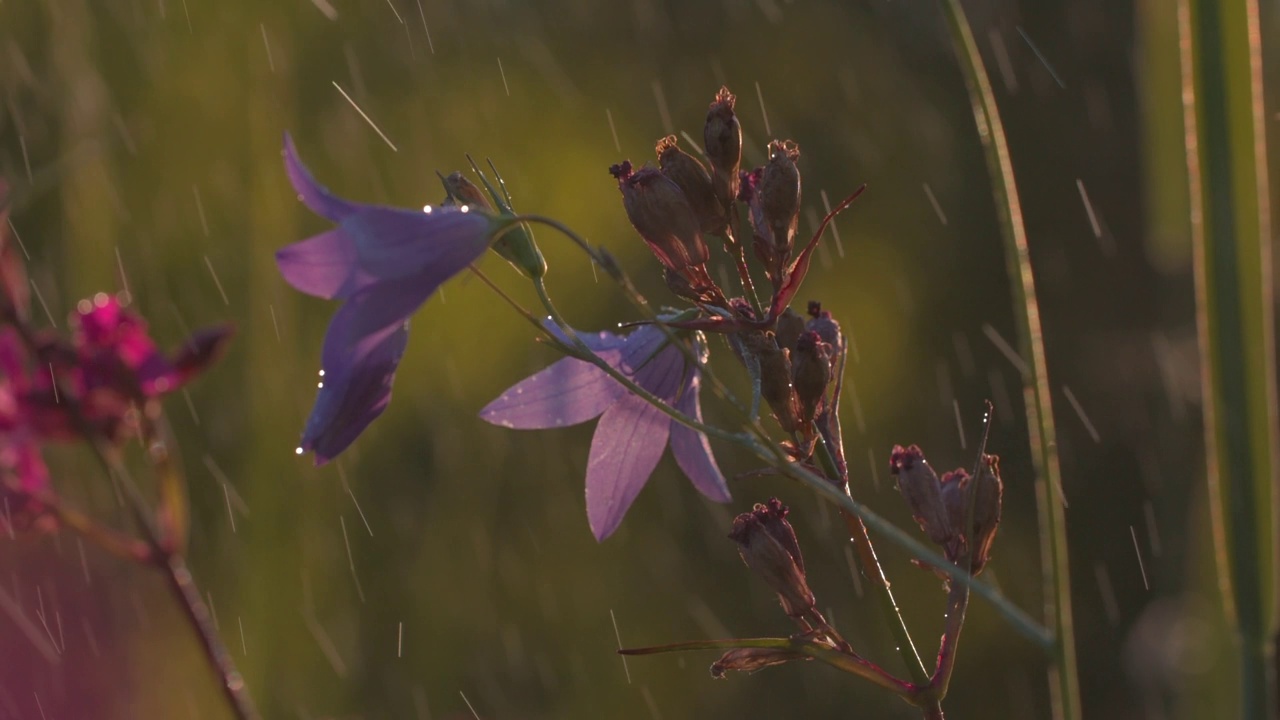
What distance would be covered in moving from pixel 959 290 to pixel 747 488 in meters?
1.36

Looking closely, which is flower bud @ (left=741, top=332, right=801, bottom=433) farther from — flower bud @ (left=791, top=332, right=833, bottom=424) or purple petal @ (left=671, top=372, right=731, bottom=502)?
purple petal @ (left=671, top=372, right=731, bottom=502)

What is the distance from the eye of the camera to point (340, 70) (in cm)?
405

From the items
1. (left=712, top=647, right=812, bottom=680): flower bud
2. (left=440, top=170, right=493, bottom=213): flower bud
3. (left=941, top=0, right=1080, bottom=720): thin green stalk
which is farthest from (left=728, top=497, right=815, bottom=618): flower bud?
(left=440, top=170, right=493, bottom=213): flower bud

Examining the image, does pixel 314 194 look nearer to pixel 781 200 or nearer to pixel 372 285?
pixel 372 285

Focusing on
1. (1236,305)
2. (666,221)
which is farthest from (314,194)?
(1236,305)

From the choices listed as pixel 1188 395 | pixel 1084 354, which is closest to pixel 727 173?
pixel 1188 395

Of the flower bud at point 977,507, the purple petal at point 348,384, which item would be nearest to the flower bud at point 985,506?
the flower bud at point 977,507

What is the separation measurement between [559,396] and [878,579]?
1.22ft

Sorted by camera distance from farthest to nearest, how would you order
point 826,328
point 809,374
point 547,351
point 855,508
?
1. point 547,351
2. point 826,328
3. point 809,374
4. point 855,508

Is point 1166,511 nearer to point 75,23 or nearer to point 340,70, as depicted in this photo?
point 340,70

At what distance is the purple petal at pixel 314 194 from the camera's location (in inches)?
32.7

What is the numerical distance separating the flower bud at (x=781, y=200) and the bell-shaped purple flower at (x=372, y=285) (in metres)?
0.19

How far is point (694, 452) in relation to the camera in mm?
1038

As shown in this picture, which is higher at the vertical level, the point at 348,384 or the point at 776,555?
the point at 348,384
